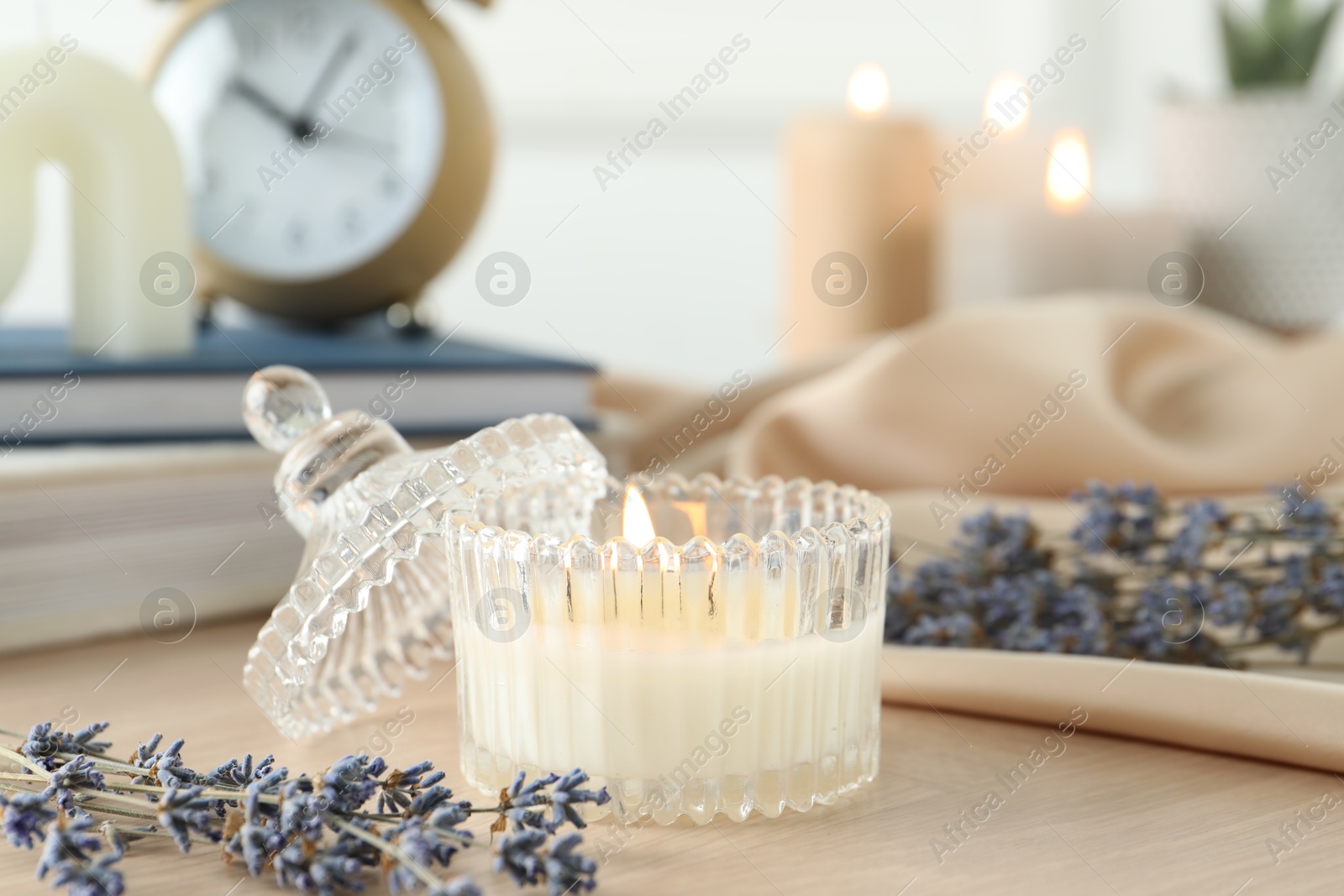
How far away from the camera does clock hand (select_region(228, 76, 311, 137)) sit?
0.91 m

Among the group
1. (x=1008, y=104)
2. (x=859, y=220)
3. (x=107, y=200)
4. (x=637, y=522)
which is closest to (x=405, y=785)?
(x=637, y=522)

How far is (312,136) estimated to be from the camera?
92cm

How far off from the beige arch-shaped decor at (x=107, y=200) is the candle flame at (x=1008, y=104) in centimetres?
73

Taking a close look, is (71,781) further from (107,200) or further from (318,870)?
(107,200)

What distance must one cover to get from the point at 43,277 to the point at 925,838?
1.37 m

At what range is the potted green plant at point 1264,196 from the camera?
1.18 m

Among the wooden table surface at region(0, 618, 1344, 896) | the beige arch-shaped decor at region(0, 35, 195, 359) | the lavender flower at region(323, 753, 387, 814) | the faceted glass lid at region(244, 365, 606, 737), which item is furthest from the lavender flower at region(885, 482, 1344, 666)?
the beige arch-shaped decor at region(0, 35, 195, 359)

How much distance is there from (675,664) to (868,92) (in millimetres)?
853

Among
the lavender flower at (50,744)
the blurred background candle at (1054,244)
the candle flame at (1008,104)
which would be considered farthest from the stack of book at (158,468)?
the candle flame at (1008,104)

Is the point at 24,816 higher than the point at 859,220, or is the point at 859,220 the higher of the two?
the point at 859,220

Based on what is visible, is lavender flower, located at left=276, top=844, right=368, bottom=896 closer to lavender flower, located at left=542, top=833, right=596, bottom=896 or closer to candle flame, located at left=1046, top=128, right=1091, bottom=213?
lavender flower, located at left=542, top=833, right=596, bottom=896

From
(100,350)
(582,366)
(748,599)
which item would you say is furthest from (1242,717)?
(100,350)

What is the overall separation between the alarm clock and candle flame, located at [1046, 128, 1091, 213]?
518 mm

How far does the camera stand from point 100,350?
2.53 feet
